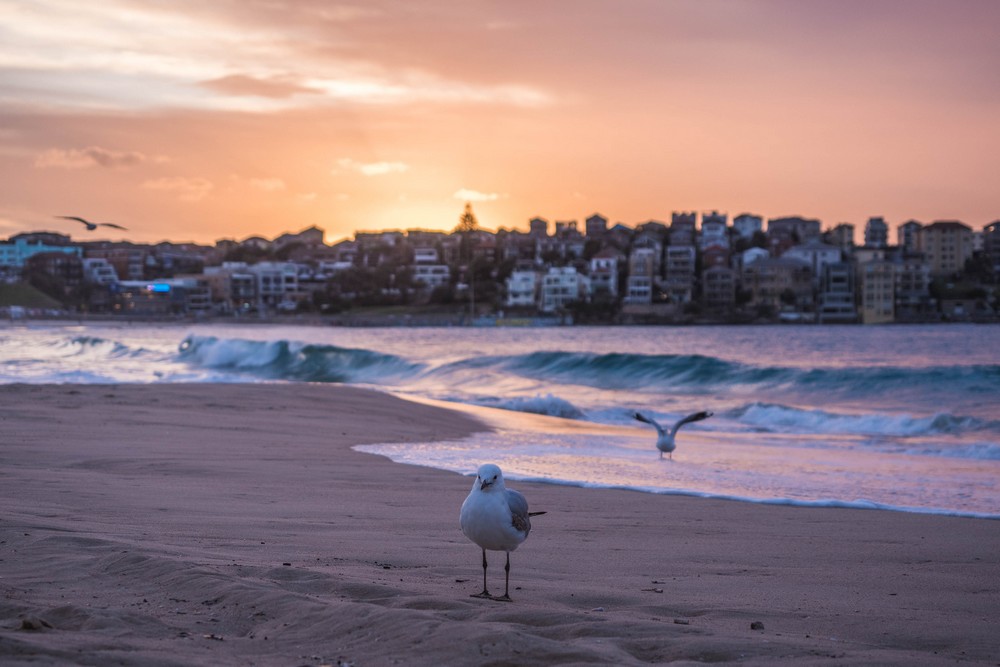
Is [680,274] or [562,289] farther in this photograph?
[680,274]

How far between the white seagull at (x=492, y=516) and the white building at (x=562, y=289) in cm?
9464

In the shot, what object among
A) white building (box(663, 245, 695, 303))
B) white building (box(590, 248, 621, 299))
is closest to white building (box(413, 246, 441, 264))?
white building (box(590, 248, 621, 299))

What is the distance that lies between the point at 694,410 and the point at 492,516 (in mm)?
14930

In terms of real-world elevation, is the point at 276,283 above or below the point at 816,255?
below

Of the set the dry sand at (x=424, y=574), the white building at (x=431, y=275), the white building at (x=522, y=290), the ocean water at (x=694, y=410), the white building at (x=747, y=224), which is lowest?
the ocean water at (x=694, y=410)

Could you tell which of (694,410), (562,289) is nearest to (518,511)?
(694,410)

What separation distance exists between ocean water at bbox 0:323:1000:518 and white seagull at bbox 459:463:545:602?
12.3 feet

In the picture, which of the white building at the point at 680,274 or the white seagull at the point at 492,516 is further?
the white building at the point at 680,274

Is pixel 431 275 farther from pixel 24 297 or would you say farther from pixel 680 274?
pixel 24 297

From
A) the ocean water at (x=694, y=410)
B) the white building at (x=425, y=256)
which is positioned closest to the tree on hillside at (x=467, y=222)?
the white building at (x=425, y=256)

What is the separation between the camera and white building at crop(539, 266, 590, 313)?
100062 mm

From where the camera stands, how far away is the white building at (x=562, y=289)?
10006 centimetres

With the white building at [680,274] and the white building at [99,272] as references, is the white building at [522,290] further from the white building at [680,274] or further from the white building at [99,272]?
the white building at [99,272]

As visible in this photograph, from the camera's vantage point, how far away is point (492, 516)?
13.1 ft
